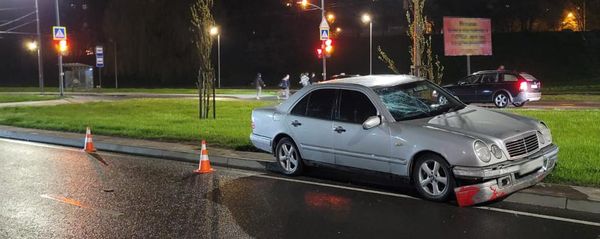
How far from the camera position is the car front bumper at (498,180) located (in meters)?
6.41

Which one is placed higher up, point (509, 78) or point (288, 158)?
point (509, 78)

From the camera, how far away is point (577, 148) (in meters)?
9.66

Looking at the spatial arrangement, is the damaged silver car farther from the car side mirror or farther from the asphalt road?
the asphalt road

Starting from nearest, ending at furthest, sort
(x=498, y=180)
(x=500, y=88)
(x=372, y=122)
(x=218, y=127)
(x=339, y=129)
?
(x=498, y=180) < (x=372, y=122) < (x=339, y=129) < (x=218, y=127) < (x=500, y=88)

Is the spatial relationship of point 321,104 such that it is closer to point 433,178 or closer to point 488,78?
point 433,178

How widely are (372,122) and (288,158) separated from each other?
2.07 meters

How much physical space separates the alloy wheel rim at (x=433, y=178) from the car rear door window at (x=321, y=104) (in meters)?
1.71

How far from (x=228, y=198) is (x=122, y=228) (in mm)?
1662

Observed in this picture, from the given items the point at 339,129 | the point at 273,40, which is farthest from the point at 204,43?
Answer: the point at 273,40

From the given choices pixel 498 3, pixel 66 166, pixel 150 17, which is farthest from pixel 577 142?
pixel 498 3

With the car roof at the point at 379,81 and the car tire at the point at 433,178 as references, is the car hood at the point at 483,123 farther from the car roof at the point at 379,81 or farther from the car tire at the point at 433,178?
the car roof at the point at 379,81

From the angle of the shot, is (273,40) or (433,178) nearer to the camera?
(433,178)

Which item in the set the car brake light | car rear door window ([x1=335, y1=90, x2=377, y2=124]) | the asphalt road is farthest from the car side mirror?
the car brake light

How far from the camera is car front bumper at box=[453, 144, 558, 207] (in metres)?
6.41
